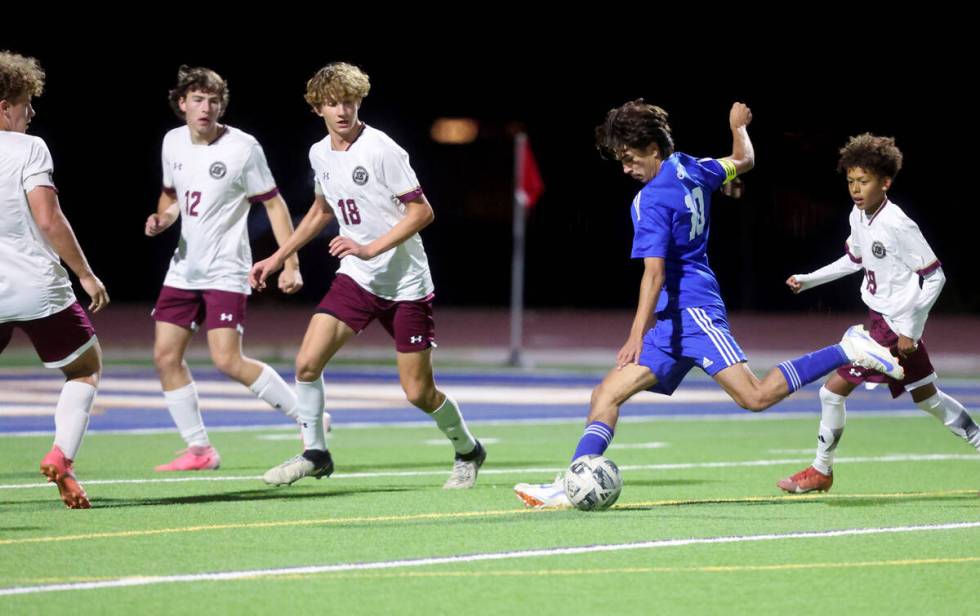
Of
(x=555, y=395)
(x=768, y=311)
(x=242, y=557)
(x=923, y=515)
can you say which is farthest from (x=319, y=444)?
(x=768, y=311)

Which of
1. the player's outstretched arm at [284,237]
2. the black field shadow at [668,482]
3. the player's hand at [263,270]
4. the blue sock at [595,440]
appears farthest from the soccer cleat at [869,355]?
the player's outstretched arm at [284,237]

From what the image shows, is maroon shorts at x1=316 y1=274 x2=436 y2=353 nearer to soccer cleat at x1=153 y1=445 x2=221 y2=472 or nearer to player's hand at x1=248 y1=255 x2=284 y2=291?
player's hand at x1=248 y1=255 x2=284 y2=291

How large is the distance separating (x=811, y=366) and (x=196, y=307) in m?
4.09

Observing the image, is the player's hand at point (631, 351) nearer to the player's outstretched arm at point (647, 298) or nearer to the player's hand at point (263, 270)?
the player's outstretched arm at point (647, 298)

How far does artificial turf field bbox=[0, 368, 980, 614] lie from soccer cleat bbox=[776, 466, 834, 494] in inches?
4.9

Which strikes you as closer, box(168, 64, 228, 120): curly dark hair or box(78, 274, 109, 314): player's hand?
box(78, 274, 109, 314): player's hand

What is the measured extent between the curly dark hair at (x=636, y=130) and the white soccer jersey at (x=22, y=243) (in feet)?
9.18

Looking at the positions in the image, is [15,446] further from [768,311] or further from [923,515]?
[768,311]

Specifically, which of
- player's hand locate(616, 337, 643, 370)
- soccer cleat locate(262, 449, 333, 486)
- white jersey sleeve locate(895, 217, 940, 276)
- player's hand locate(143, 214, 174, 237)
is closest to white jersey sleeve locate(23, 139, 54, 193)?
player's hand locate(143, 214, 174, 237)

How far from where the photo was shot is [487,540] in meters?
7.79

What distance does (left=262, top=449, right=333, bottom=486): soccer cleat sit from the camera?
9.69m

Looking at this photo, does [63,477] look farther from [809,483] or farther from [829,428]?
[829,428]

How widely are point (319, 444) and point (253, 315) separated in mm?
29067

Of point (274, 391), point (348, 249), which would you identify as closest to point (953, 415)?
point (348, 249)
